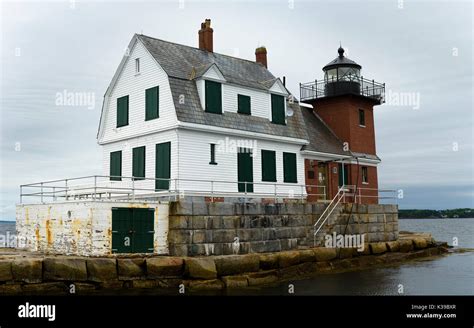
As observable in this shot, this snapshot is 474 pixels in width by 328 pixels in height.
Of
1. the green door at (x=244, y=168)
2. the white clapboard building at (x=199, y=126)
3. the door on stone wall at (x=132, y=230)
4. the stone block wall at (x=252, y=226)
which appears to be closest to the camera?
the door on stone wall at (x=132, y=230)

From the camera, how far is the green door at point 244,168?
81.3 ft

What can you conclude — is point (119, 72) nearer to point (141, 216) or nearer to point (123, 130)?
point (123, 130)

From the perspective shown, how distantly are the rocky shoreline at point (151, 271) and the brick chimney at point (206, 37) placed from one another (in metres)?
11.5

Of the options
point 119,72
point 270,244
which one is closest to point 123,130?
point 119,72

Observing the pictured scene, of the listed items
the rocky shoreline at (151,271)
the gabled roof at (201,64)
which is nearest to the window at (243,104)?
the gabled roof at (201,64)

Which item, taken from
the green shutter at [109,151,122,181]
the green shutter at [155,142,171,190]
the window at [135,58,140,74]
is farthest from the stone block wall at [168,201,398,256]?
the window at [135,58,140,74]

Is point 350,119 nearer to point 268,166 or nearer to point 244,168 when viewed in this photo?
point 268,166

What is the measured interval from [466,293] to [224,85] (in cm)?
1325

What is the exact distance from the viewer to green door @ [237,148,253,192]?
81.3ft

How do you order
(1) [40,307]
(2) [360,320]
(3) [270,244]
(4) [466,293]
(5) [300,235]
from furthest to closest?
(5) [300,235] → (3) [270,244] → (4) [466,293] → (1) [40,307] → (2) [360,320]

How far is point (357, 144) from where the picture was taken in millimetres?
31969

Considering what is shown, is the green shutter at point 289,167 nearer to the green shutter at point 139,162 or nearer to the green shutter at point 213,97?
the green shutter at point 213,97

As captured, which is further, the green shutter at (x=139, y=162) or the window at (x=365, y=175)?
the window at (x=365, y=175)

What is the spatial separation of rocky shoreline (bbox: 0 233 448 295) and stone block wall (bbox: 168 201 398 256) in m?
0.71
